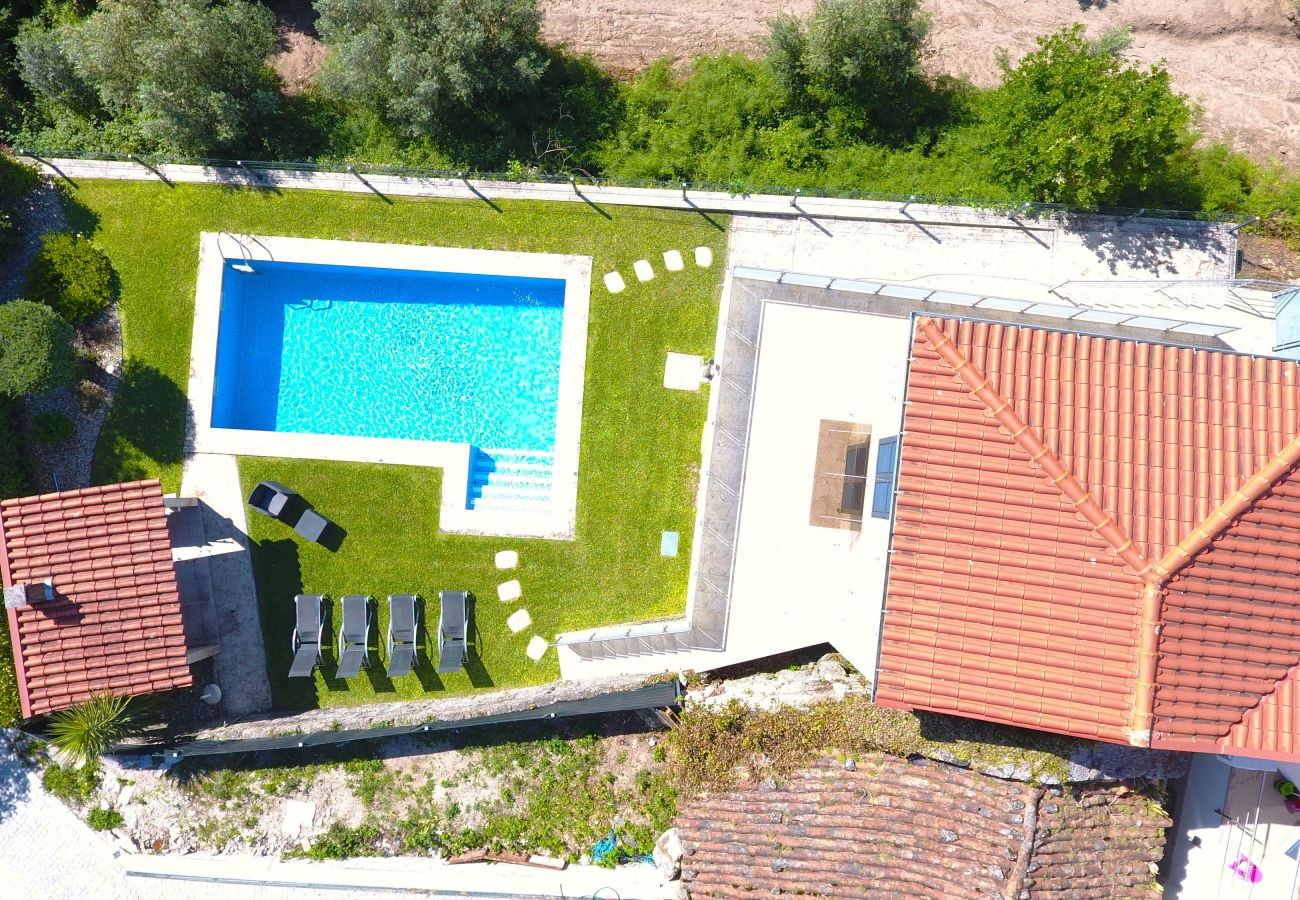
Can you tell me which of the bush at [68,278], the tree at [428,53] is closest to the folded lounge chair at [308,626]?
the bush at [68,278]

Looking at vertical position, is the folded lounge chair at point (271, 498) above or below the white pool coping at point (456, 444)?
below

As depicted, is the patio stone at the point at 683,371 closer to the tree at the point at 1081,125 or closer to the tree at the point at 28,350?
the tree at the point at 1081,125

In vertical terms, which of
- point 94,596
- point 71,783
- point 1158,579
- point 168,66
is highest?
point 168,66

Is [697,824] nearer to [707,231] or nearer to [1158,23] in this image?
[707,231]

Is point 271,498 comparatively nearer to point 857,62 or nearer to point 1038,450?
point 1038,450

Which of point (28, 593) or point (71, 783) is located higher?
point (28, 593)

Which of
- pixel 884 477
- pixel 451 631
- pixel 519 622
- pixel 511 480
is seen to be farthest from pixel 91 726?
pixel 884 477
